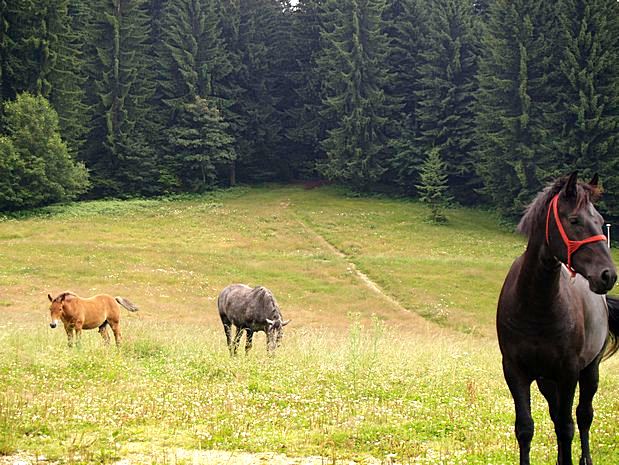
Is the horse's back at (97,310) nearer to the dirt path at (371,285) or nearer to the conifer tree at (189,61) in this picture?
the dirt path at (371,285)

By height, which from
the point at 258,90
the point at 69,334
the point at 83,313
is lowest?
the point at 69,334

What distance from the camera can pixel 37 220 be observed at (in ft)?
139

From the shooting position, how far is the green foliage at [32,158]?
43812 millimetres

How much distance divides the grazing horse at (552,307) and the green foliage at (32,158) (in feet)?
143

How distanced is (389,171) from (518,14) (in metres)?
17.9

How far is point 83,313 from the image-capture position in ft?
45.9

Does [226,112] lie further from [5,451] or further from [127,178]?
[5,451]

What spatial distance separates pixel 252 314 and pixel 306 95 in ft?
181

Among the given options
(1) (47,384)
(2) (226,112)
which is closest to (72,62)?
(2) (226,112)

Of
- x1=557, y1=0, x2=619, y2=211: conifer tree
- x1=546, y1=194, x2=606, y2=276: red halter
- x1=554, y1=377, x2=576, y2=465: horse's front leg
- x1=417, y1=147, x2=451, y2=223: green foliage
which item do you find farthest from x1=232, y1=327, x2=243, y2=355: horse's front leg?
x1=557, y1=0, x2=619, y2=211: conifer tree

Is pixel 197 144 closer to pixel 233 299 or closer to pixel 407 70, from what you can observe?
pixel 407 70

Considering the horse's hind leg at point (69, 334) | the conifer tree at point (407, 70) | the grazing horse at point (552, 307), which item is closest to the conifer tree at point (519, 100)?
the conifer tree at point (407, 70)

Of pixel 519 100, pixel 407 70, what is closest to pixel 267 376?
pixel 519 100

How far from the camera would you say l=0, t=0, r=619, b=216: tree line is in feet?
149
